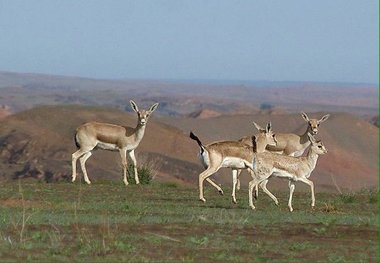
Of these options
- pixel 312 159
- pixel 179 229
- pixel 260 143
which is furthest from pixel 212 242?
pixel 260 143

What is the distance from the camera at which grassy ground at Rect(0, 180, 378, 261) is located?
13.8 m

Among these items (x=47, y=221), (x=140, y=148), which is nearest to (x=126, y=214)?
(x=47, y=221)

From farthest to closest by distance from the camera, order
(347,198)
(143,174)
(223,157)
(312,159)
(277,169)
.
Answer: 1. (143,174)
2. (347,198)
3. (223,157)
4. (312,159)
5. (277,169)

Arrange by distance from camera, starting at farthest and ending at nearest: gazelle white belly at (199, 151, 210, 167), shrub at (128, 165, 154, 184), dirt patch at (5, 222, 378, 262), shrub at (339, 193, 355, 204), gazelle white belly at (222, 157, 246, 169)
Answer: shrub at (128, 165, 154, 184)
shrub at (339, 193, 355, 204)
gazelle white belly at (222, 157, 246, 169)
gazelle white belly at (199, 151, 210, 167)
dirt patch at (5, 222, 378, 262)

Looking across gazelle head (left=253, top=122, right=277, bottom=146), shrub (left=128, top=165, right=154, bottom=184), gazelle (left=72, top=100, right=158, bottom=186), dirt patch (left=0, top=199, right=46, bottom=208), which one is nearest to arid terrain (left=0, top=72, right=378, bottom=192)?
shrub (left=128, top=165, right=154, bottom=184)

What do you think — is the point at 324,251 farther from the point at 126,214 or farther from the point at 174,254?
the point at 126,214

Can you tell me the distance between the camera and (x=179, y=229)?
16062mm

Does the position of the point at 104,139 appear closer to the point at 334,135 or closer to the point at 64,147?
the point at 64,147

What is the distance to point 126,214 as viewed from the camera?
1878 cm

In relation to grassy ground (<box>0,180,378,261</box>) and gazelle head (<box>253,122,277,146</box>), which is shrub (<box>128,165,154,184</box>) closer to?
gazelle head (<box>253,122,277,146</box>)

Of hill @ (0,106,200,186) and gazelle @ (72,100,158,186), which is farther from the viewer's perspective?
hill @ (0,106,200,186)

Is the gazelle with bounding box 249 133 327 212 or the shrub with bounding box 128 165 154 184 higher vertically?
the gazelle with bounding box 249 133 327 212

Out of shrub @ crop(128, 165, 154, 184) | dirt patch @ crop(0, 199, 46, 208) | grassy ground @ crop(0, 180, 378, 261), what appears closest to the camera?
grassy ground @ crop(0, 180, 378, 261)

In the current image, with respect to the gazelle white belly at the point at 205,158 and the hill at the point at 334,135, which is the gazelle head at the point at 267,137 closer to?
the gazelle white belly at the point at 205,158
